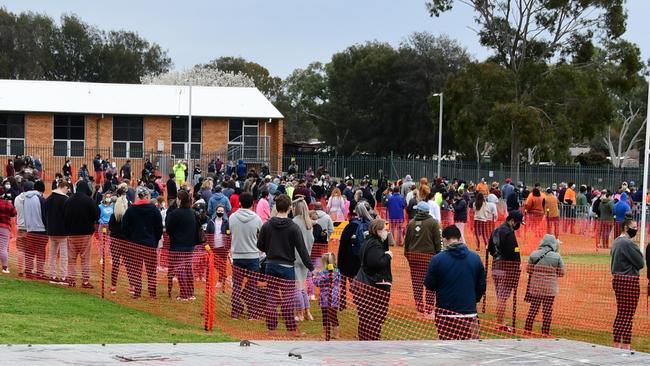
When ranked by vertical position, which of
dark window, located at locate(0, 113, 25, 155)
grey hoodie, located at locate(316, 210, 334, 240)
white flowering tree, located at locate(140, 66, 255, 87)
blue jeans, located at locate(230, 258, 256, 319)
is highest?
white flowering tree, located at locate(140, 66, 255, 87)

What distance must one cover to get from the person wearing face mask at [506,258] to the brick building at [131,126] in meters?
36.0

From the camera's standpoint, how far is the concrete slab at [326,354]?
26.5 ft

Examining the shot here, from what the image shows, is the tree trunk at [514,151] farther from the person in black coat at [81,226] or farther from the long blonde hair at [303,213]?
the long blonde hair at [303,213]

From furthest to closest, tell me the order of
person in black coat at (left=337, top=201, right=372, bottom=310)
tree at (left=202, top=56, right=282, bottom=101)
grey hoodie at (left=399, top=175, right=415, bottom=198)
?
1. tree at (left=202, top=56, right=282, bottom=101)
2. grey hoodie at (left=399, top=175, right=415, bottom=198)
3. person in black coat at (left=337, top=201, right=372, bottom=310)

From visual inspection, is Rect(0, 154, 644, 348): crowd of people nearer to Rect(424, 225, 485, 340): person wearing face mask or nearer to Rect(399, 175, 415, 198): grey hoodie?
Rect(424, 225, 485, 340): person wearing face mask

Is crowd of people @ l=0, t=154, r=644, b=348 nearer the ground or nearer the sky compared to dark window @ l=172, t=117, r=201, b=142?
nearer the ground

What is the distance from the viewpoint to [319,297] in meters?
14.7

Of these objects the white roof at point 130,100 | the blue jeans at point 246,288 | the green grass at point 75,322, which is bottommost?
the green grass at point 75,322

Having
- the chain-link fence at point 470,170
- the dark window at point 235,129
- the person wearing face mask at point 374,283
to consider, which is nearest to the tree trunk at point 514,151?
the chain-link fence at point 470,170

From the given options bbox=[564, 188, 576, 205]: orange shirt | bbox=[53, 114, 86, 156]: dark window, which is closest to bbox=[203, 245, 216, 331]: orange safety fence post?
bbox=[564, 188, 576, 205]: orange shirt

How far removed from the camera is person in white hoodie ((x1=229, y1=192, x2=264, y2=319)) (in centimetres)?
1448

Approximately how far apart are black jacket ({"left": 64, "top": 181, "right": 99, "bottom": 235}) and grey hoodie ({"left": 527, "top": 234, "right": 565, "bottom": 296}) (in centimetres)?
737

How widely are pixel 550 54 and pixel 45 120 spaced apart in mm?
26969

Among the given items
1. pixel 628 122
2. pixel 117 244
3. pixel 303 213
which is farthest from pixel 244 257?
pixel 628 122
